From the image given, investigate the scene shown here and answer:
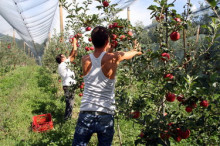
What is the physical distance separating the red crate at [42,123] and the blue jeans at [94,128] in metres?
2.35

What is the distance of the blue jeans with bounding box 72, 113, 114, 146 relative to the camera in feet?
6.36

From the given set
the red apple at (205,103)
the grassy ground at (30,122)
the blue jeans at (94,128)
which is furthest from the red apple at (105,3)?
the grassy ground at (30,122)

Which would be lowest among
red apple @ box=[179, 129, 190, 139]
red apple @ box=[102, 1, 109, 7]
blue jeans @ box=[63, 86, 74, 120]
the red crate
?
red apple @ box=[179, 129, 190, 139]

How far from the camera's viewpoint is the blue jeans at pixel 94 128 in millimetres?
1938

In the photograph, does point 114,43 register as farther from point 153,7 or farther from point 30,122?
point 30,122

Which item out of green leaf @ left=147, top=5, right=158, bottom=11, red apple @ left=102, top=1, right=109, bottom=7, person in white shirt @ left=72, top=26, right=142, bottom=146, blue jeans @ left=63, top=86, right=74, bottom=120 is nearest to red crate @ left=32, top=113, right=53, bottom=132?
blue jeans @ left=63, top=86, right=74, bottom=120

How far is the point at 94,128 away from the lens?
1943 mm

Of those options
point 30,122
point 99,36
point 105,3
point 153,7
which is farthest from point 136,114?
point 30,122

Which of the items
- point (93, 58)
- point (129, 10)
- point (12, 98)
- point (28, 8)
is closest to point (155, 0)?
point (93, 58)

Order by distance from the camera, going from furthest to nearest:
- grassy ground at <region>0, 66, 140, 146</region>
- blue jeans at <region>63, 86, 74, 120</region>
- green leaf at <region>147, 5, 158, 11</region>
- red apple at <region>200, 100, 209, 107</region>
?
blue jeans at <region>63, 86, 74, 120</region>
grassy ground at <region>0, 66, 140, 146</region>
green leaf at <region>147, 5, 158, 11</region>
red apple at <region>200, 100, 209, 107</region>

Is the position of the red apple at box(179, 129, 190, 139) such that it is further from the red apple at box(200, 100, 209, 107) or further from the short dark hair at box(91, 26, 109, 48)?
the short dark hair at box(91, 26, 109, 48)

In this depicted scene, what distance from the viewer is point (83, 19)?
9.98ft

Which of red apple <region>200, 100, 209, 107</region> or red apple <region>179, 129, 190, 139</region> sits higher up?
red apple <region>200, 100, 209, 107</region>

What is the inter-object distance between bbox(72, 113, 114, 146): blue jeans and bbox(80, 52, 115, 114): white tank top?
7cm
